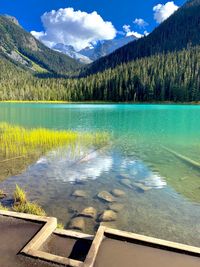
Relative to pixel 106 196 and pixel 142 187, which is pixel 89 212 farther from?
pixel 142 187

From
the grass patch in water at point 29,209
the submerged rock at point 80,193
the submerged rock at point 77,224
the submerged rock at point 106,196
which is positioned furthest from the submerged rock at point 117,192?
the grass patch in water at point 29,209

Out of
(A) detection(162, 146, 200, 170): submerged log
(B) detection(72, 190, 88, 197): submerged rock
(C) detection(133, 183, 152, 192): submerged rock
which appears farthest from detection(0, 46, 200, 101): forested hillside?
(B) detection(72, 190, 88, 197): submerged rock

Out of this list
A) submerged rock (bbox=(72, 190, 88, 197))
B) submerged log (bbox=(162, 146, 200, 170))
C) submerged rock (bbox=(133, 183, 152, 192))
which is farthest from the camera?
submerged log (bbox=(162, 146, 200, 170))

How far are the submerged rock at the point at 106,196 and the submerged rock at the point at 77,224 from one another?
2.29m

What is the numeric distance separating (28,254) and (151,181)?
34.2 ft

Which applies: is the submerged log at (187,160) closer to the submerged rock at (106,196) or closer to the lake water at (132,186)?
the lake water at (132,186)

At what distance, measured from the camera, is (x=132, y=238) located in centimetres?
647

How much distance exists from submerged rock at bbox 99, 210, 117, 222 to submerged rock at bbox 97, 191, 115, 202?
1.33 m

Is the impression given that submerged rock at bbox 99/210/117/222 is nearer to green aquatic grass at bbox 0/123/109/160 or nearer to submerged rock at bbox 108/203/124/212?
submerged rock at bbox 108/203/124/212

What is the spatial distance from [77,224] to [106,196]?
3.10m

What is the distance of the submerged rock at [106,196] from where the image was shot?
1227 cm

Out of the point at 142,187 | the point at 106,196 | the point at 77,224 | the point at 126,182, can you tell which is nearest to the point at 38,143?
the point at 126,182

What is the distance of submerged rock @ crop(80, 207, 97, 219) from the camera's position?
10570mm

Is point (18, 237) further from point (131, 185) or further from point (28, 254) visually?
point (131, 185)
